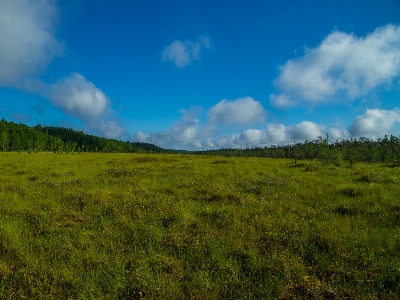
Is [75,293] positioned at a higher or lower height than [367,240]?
lower

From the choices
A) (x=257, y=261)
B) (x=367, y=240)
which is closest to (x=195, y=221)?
(x=257, y=261)

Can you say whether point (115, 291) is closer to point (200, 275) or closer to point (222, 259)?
point (200, 275)

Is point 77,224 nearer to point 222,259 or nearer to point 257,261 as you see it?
point 222,259

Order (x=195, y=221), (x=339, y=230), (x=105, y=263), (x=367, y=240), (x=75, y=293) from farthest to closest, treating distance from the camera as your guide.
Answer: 1. (x=195, y=221)
2. (x=339, y=230)
3. (x=367, y=240)
4. (x=105, y=263)
5. (x=75, y=293)

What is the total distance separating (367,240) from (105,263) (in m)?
7.74

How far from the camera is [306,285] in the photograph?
5.08 meters

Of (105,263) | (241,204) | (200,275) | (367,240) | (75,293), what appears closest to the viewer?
(75,293)

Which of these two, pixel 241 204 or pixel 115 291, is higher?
pixel 241 204

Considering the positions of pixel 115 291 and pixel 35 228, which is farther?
pixel 35 228

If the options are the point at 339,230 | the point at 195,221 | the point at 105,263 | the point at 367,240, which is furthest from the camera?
the point at 195,221

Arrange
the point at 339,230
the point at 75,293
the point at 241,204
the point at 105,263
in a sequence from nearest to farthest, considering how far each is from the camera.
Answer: the point at 75,293
the point at 105,263
the point at 339,230
the point at 241,204

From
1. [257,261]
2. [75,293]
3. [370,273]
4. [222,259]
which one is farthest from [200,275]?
[370,273]

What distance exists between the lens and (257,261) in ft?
19.6

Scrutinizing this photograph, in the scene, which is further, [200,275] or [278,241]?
[278,241]
